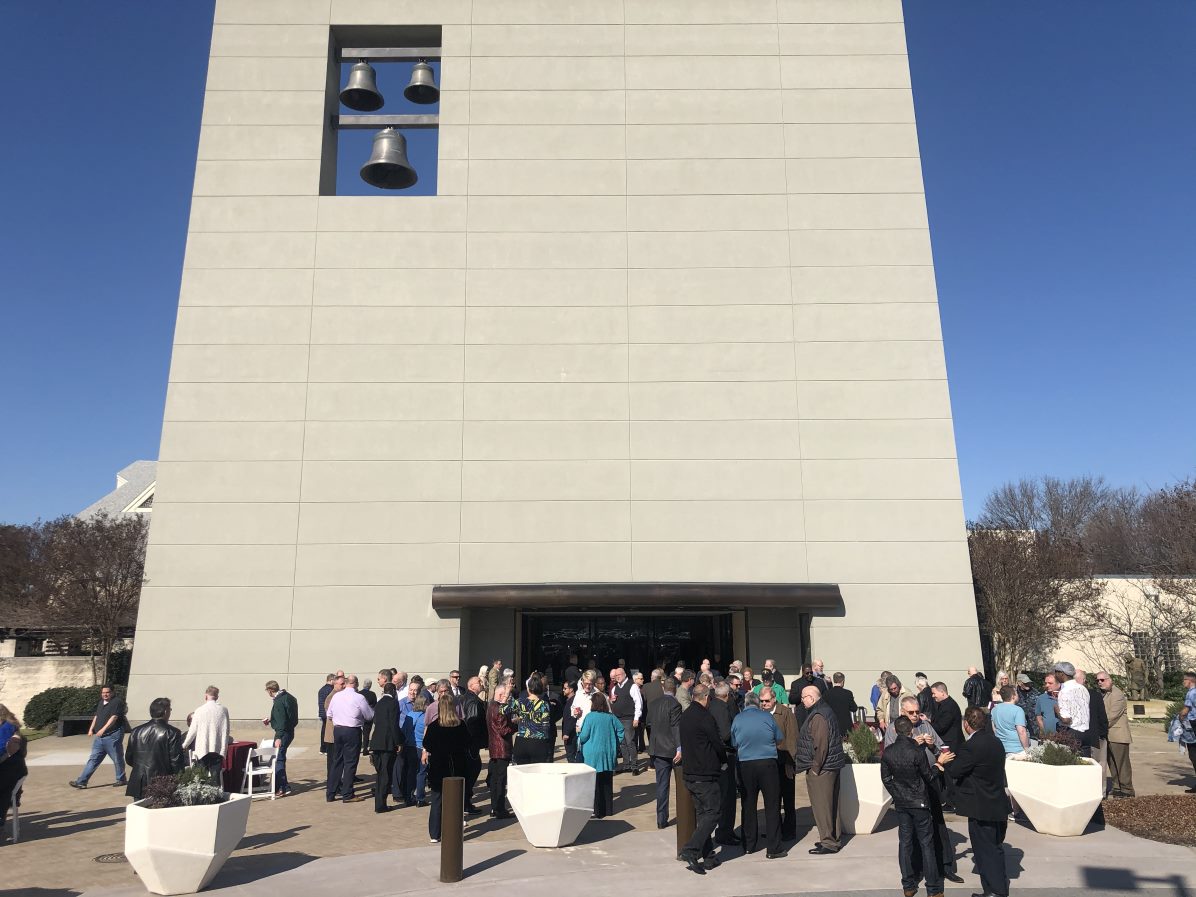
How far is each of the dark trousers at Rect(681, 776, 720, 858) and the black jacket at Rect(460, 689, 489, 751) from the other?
2.85 metres

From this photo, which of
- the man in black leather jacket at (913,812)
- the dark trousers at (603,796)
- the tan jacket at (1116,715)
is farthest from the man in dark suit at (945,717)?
the dark trousers at (603,796)

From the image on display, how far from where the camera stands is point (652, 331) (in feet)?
75.7

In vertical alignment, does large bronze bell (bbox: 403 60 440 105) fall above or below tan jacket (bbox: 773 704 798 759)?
above

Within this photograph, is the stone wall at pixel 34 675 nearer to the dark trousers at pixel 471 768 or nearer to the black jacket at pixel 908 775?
the dark trousers at pixel 471 768

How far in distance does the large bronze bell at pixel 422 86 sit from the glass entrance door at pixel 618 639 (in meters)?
14.6

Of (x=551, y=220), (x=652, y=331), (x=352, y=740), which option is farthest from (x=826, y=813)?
(x=551, y=220)

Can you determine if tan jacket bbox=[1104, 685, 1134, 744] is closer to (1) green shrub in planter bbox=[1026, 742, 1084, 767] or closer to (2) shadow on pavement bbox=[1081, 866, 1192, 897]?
(1) green shrub in planter bbox=[1026, 742, 1084, 767]

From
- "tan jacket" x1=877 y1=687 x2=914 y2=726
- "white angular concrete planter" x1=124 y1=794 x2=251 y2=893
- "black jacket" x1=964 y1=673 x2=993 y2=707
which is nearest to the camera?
"white angular concrete planter" x1=124 y1=794 x2=251 y2=893

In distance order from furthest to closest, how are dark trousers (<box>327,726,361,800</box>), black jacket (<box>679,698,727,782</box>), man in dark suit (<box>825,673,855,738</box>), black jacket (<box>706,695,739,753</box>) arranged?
1. man in dark suit (<box>825,673,855,738</box>)
2. dark trousers (<box>327,726,361,800</box>)
3. black jacket (<box>706,695,739,753</box>)
4. black jacket (<box>679,698,727,782</box>)

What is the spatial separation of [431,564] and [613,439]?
550 centimetres

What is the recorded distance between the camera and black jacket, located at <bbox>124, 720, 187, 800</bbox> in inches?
388

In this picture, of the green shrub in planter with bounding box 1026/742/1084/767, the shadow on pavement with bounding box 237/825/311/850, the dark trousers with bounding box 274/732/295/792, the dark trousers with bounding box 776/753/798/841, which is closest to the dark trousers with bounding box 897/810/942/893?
the dark trousers with bounding box 776/753/798/841

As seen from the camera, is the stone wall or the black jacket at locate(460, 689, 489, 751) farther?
the stone wall

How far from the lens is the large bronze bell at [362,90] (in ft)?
77.6
